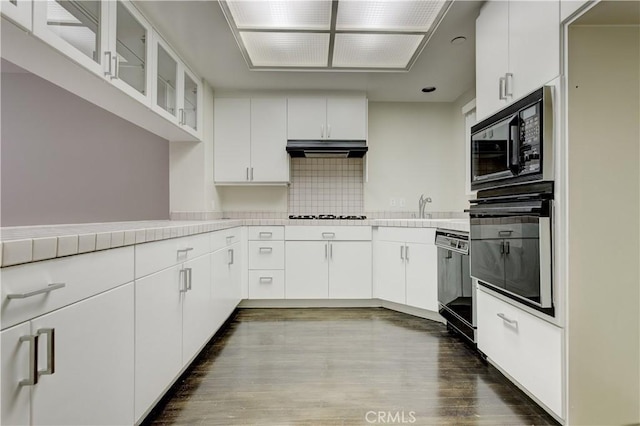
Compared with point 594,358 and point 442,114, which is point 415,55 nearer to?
Result: point 442,114

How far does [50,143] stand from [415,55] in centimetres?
328

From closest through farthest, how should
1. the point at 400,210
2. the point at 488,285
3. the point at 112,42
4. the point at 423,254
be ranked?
the point at 112,42 < the point at 488,285 < the point at 423,254 < the point at 400,210

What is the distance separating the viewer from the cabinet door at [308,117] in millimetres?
3354

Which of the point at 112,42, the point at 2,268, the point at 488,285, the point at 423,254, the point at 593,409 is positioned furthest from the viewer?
the point at 423,254

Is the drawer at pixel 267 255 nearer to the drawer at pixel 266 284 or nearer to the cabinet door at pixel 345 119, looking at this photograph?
the drawer at pixel 266 284

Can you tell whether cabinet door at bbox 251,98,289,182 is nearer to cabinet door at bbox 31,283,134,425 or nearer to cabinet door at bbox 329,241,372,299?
cabinet door at bbox 329,241,372,299

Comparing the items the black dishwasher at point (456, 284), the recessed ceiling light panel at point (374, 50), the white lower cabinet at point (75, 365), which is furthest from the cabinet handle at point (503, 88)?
the white lower cabinet at point (75, 365)

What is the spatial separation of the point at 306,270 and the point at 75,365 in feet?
7.50

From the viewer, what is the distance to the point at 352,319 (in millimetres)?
2803

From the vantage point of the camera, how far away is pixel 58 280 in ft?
2.85

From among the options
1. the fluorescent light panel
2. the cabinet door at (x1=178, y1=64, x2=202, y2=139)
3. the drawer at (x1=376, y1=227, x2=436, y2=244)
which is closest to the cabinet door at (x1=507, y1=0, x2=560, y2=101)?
the fluorescent light panel

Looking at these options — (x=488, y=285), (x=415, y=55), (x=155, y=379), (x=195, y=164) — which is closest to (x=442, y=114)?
(x=415, y=55)

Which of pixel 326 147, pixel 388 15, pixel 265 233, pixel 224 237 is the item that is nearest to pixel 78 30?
pixel 224 237
